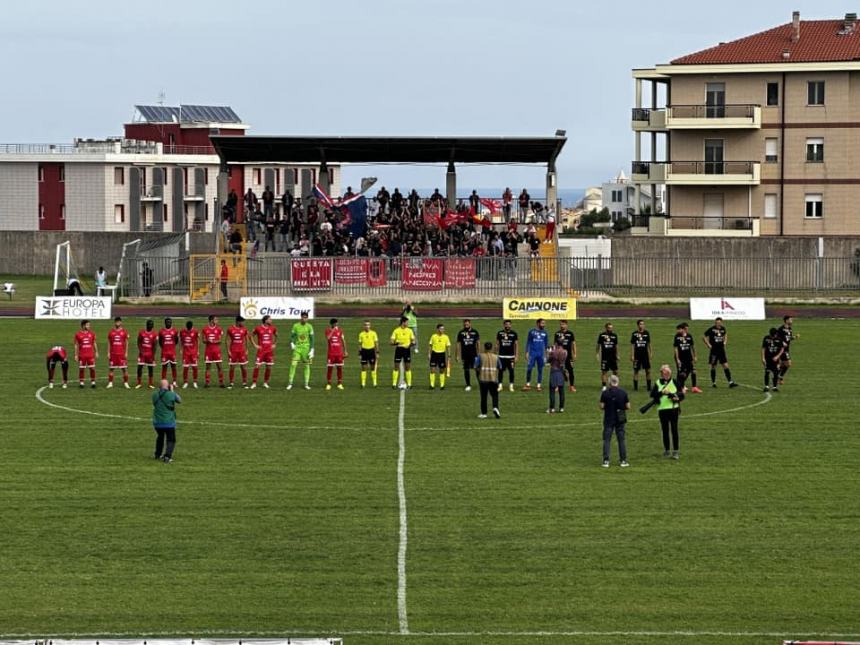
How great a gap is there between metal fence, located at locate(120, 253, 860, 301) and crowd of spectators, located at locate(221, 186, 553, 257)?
13.4 ft

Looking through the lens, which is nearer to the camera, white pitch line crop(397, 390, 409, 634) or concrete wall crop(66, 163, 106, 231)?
white pitch line crop(397, 390, 409, 634)

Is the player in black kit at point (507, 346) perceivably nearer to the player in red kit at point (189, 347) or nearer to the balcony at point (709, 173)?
the player in red kit at point (189, 347)

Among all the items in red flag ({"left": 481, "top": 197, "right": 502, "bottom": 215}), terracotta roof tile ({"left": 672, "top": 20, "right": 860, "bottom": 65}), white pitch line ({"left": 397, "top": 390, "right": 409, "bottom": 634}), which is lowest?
white pitch line ({"left": 397, "top": 390, "right": 409, "bottom": 634})

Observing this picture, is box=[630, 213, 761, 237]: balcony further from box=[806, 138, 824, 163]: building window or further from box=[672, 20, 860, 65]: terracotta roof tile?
box=[672, 20, 860, 65]: terracotta roof tile

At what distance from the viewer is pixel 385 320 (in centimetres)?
5478

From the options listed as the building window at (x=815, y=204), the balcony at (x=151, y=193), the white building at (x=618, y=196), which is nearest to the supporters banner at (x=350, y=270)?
the building window at (x=815, y=204)

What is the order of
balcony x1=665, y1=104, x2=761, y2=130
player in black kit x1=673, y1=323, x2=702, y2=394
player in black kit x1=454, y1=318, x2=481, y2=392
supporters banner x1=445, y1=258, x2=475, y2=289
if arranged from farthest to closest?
1. balcony x1=665, y1=104, x2=761, y2=130
2. supporters banner x1=445, y1=258, x2=475, y2=289
3. player in black kit x1=454, y1=318, x2=481, y2=392
4. player in black kit x1=673, y1=323, x2=702, y2=394

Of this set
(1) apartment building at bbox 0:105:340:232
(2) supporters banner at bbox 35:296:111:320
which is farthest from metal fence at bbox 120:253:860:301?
(1) apartment building at bbox 0:105:340:232

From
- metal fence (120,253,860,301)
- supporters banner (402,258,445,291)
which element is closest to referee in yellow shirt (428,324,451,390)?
metal fence (120,253,860,301)

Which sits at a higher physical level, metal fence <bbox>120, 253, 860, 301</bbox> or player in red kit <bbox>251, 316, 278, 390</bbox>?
metal fence <bbox>120, 253, 860, 301</bbox>

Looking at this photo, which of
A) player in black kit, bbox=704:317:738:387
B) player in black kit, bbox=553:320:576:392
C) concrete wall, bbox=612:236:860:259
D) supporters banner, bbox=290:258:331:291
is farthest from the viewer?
concrete wall, bbox=612:236:860:259

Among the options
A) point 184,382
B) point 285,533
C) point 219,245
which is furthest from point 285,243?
point 285,533

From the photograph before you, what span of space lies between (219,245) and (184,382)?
A: 27025mm

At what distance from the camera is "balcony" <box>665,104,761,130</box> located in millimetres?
75750
